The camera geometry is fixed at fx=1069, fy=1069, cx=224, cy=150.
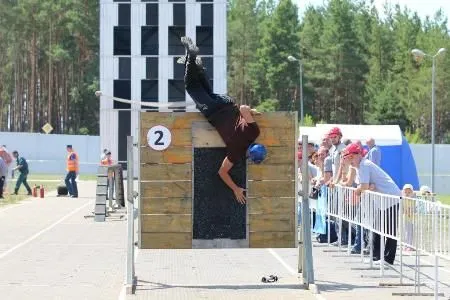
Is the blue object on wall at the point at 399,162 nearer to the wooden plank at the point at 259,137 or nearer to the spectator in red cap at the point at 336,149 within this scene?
the spectator in red cap at the point at 336,149

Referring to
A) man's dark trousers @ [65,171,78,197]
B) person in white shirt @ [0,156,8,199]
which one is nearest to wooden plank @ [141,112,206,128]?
person in white shirt @ [0,156,8,199]

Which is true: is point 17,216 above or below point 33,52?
below

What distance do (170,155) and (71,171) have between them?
25.3 metres

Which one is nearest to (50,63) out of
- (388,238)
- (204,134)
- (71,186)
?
(71,186)

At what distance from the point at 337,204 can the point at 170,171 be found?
16.6 ft

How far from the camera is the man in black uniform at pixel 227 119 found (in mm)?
12742

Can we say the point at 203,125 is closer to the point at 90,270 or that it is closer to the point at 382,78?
Answer: the point at 90,270

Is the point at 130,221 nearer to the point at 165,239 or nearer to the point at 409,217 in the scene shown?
the point at 165,239

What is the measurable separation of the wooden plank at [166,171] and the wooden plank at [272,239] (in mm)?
1097

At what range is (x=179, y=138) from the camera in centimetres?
1292

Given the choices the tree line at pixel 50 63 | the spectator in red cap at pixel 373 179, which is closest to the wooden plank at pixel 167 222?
the spectator in red cap at pixel 373 179

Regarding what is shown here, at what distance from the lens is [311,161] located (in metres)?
21.6

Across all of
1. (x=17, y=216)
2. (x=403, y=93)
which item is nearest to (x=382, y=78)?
(x=403, y=93)

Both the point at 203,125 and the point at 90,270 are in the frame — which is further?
the point at 90,270
